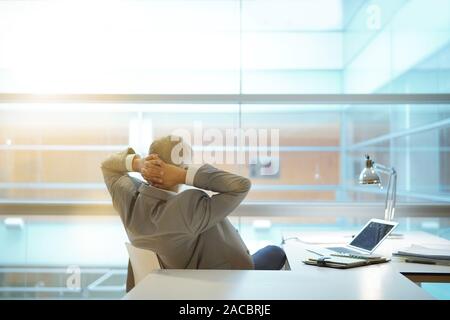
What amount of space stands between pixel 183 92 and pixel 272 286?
2.19 m

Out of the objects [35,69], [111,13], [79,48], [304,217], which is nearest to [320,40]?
[304,217]

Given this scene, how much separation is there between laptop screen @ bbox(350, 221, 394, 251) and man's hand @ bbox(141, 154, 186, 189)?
0.95 metres

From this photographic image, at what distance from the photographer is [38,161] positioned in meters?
3.36

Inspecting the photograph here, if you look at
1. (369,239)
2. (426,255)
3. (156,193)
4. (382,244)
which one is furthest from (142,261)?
(382,244)

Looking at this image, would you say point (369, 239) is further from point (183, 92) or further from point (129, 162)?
point (183, 92)

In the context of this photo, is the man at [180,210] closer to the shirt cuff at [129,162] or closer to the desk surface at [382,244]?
the shirt cuff at [129,162]

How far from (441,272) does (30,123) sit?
3.02 meters

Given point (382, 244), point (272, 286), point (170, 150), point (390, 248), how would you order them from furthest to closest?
point (382, 244) < point (390, 248) < point (170, 150) < point (272, 286)

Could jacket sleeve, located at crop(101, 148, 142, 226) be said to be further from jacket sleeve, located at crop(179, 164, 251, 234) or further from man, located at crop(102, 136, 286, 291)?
jacket sleeve, located at crop(179, 164, 251, 234)

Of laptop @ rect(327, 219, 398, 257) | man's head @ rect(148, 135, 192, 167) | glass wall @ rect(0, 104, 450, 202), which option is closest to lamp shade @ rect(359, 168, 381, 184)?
laptop @ rect(327, 219, 398, 257)

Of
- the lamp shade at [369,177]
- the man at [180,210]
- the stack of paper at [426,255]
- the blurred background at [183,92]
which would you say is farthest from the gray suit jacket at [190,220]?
the blurred background at [183,92]

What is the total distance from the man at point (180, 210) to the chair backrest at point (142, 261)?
0.11 ft

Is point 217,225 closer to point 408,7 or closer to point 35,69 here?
point 35,69

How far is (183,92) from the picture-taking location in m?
3.16
